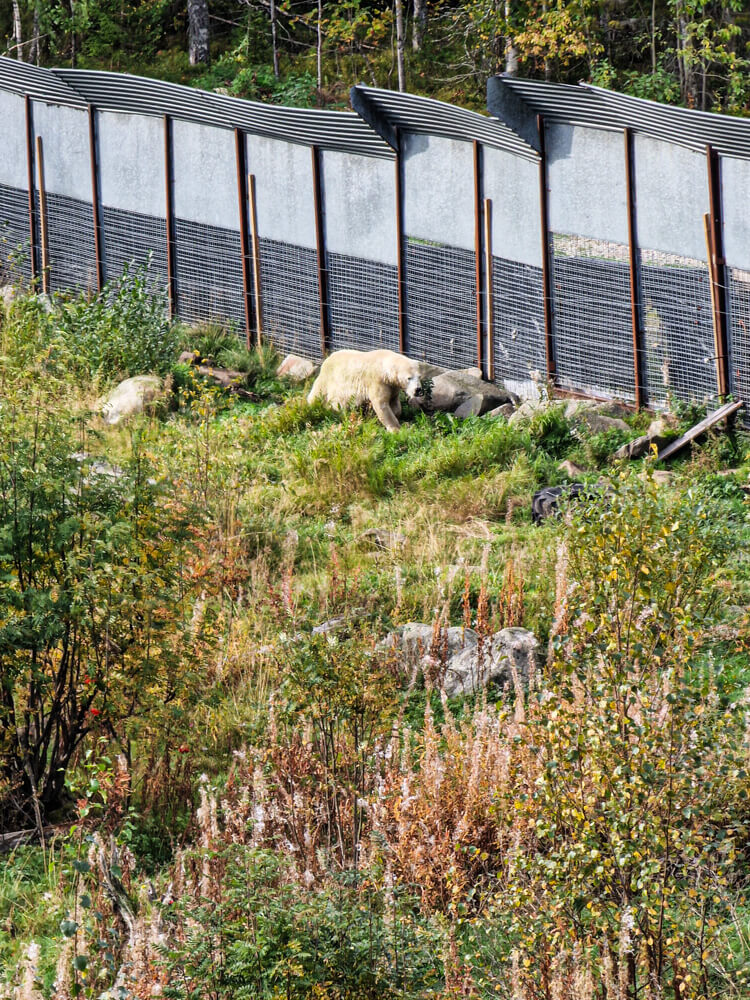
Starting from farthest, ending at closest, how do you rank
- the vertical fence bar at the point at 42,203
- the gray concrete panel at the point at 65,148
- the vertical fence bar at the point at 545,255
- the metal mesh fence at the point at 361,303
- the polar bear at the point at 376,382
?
1. the vertical fence bar at the point at 42,203
2. the gray concrete panel at the point at 65,148
3. the metal mesh fence at the point at 361,303
4. the vertical fence bar at the point at 545,255
5. the polar bear at the point at 376,382

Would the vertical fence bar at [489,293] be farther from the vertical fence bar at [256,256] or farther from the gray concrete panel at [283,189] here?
the vertical fence bar at [256,256]

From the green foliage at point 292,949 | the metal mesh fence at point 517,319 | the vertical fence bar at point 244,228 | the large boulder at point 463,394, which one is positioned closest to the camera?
the green foliage at point 292,949

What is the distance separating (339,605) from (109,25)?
25097mm

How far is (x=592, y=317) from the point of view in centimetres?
1192

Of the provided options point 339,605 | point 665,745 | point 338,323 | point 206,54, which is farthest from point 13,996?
point 206,54

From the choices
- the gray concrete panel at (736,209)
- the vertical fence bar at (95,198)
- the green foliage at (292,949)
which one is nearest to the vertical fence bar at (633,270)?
the gray concrete panel at (736,209)

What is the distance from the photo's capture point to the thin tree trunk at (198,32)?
1100 inches

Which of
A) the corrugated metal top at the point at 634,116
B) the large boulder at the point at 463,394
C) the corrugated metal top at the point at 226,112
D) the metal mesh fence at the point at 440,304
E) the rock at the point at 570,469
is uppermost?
the corrugated metal top at the point at 634,116

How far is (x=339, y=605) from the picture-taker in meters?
8.00

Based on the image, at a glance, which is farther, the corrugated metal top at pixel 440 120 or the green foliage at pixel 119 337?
the green foliage at pixel 119 337

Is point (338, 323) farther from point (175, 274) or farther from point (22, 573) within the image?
point (22, 573)

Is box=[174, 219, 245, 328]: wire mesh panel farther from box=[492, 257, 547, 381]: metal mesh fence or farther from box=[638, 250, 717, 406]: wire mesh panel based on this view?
box=[638, 250, 717, 406]: wire mesh panel

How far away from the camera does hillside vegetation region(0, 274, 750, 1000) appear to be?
155 inches

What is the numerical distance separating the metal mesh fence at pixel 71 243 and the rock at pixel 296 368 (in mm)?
3787
